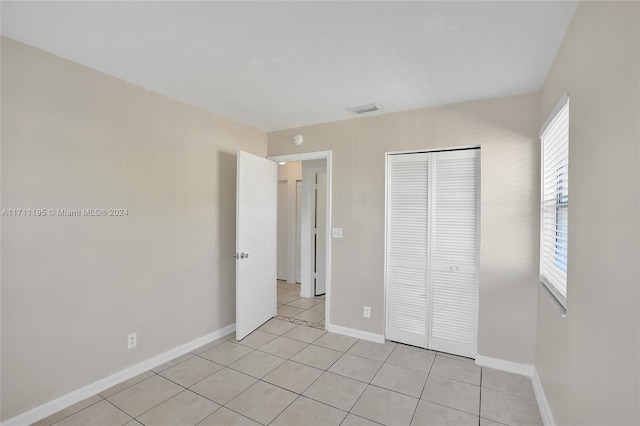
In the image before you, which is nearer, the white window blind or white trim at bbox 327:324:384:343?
the white window blind

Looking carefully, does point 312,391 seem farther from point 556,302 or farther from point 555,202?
point 555,202

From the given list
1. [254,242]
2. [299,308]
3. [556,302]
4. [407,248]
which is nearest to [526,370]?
[556,302]

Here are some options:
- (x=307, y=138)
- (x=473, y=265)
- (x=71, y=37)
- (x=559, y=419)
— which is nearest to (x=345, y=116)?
(x=307, y=138)

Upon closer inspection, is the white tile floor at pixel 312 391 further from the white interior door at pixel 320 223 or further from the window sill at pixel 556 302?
the white interior door at pixel 320 223

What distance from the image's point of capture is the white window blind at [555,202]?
1823 mm

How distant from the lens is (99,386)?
7.34ft

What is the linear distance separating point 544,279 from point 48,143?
367 centimetres

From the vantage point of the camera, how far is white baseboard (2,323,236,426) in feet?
6.18

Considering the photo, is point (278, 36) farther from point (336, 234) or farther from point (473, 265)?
point (473, 265)

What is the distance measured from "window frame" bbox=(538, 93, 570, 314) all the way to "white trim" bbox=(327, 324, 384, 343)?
1593 mm

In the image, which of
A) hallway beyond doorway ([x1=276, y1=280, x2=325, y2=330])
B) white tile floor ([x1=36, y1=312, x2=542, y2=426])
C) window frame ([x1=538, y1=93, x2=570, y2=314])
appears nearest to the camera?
window frame ([x1=538, y1=93, x2=570, y2=314])

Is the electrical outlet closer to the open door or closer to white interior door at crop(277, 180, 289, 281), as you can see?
the open door

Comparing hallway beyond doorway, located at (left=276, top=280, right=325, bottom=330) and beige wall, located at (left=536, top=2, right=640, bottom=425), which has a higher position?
beige wall, located at (left=536, top=2, right=640, bottom=425)

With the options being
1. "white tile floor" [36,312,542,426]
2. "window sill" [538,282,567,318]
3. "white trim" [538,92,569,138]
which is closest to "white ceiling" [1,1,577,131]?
"white trim" [538,92,569,138]
